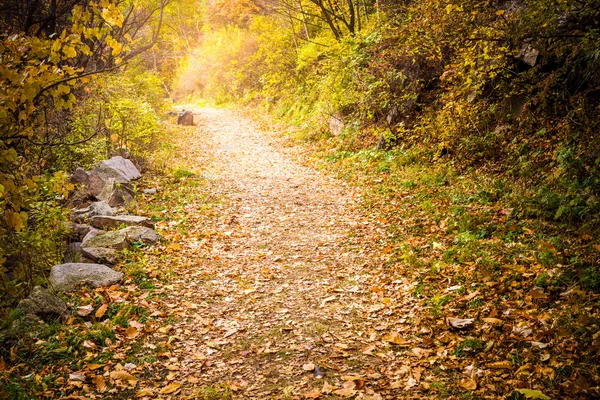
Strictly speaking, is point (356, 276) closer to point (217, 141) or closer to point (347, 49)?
point (347, 49)

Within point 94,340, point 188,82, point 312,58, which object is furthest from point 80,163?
point 188,82

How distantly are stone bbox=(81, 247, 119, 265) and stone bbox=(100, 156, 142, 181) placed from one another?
14.1 feet

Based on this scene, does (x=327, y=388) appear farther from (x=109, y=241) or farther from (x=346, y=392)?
(x=109, y=241)

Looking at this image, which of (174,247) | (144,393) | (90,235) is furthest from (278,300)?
(90,235)

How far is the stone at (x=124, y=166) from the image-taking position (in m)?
11.0

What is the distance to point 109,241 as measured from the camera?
291 inches

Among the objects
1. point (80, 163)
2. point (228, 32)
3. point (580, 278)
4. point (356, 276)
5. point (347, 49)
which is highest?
point (228, 32)

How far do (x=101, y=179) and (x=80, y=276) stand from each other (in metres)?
4.78

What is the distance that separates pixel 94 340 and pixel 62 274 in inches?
→ 65.5

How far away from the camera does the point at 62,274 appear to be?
614 cm

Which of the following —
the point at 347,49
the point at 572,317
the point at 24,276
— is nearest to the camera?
the point at 572,317

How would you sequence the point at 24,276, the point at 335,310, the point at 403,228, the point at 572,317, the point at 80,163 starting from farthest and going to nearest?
the point at 80,163 → the point at 403,228 → the point at 24,276 → the point at 335,310 → the point at 572,317

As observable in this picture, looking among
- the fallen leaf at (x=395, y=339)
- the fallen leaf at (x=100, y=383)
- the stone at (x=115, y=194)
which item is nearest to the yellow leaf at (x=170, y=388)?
the fallen leaf at (x=100, y=383)

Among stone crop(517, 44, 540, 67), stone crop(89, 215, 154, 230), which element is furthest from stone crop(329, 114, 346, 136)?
stone crop(89, 215, 154, 230)
